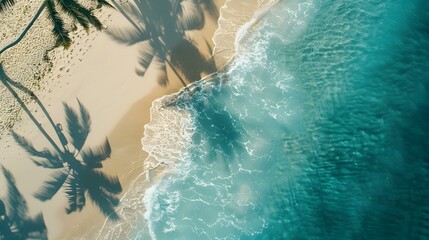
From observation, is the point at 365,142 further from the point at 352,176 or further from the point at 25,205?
the point at 25,205

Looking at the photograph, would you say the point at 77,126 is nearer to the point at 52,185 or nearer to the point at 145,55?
the point at 52,185

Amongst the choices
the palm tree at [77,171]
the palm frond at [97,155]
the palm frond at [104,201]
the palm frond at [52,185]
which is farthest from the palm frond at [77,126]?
the palm frond at [104,201]

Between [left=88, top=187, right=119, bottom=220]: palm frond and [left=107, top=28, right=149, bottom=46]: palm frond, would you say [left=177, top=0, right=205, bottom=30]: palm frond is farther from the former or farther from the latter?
[left=88, top=187, right=119, bottom=220]: palm frond

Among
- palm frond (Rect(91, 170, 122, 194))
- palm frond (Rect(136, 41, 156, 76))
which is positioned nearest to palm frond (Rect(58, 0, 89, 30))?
palm frond (Rect(136, 41, 156, 76))

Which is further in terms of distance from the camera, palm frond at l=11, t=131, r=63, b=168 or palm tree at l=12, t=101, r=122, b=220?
palm frond at l=11, t=131, r=63, b=168

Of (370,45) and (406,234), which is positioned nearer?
(406,234)

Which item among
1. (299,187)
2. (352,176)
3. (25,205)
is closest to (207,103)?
(299,187)

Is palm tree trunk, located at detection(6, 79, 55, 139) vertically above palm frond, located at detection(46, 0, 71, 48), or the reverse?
palm frond, located at detection(46, 0, 71, 48)
